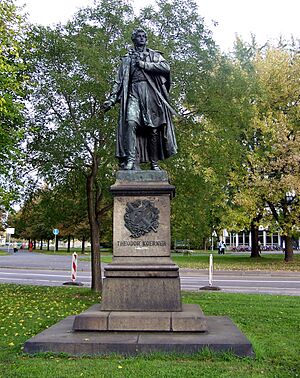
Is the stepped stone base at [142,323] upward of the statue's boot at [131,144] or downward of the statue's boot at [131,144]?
downward

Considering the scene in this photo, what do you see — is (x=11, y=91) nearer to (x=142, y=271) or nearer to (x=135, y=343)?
(x=142, y=271)

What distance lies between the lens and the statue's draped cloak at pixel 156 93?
8789 millimetres

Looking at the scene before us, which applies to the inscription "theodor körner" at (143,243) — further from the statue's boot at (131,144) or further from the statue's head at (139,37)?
the statue's head at (139,37)

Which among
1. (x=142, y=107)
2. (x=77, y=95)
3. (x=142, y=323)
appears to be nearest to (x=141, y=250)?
(x=142, y=323)

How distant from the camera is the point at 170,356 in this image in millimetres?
5969

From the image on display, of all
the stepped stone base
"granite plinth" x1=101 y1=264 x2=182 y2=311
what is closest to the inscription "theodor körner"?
"granite plinth" x1=101 y1=264 x2=182 y2=311

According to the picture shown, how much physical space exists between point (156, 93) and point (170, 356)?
4.83 metres

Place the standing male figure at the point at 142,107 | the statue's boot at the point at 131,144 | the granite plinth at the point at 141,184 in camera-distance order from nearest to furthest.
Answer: the granite plinth at the point at 141,184, the statue's boot at the point at 131,144, the standing male figure at the point at 142,107

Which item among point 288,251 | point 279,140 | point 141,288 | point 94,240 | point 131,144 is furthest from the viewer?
point 288,251

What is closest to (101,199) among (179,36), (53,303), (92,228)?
(92,228)

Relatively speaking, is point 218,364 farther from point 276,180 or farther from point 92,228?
point 276,180

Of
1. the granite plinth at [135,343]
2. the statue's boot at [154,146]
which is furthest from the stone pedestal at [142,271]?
the statue's boot at [154,146]

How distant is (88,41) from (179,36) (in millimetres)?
2682

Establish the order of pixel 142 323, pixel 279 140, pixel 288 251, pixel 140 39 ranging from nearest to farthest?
1. pixel 142 323
2. pixel 140 39
3. pixel 279 140
4. pixel 288 251
